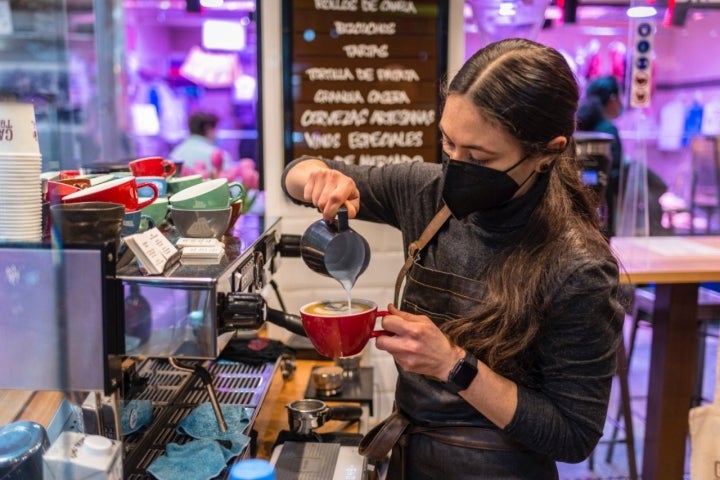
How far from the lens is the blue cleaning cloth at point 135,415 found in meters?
1.35

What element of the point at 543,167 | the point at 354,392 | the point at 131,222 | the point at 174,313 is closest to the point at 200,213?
the point at 131,222

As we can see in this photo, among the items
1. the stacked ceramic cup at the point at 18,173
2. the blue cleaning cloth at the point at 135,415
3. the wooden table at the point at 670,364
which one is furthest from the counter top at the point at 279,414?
the wooden table at the point at 670,364

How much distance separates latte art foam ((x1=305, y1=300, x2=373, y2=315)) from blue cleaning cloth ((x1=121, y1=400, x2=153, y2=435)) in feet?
1.43

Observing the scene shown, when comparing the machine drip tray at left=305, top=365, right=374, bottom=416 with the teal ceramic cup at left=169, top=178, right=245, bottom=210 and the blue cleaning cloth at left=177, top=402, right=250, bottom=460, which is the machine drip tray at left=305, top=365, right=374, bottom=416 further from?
the teal ceramic cup at left=169, top=178, right=245, bottom=210

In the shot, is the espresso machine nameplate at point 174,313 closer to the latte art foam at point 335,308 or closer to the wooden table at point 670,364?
the latte art foam at point 335,308

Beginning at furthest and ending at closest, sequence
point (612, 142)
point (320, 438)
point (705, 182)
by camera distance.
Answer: point (705, 182), point (612, 142), point (320, 438)

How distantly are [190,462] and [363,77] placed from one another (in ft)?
5.90

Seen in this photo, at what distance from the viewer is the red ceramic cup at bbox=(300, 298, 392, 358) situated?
1182 millimetres

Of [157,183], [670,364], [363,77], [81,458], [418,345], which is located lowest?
[670,364]

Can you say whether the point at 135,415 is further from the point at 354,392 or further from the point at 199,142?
the point at 199,142

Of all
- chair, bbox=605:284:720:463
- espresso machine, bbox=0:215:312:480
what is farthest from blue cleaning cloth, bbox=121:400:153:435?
chair, bbox=605:284:720:463

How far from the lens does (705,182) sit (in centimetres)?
555

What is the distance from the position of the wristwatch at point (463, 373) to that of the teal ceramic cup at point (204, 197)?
2.07 ft

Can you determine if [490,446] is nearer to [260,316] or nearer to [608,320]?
[608,320]
